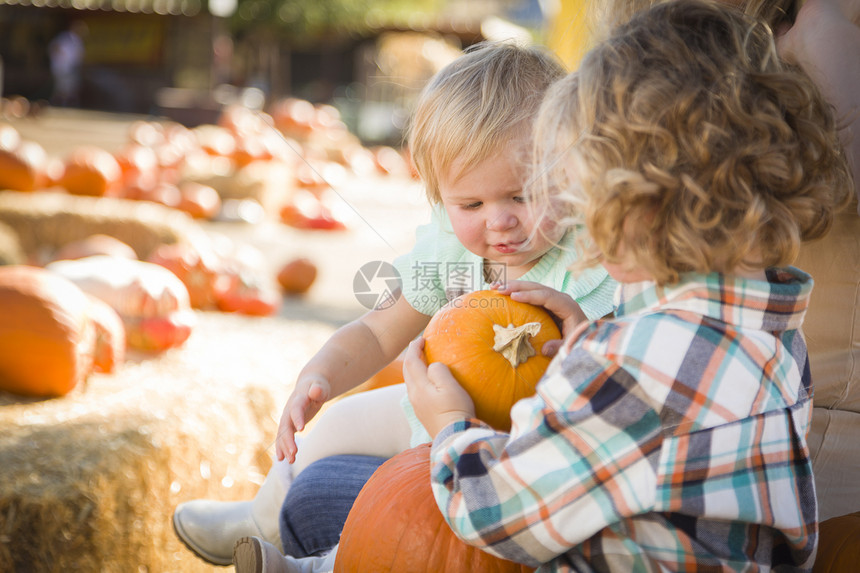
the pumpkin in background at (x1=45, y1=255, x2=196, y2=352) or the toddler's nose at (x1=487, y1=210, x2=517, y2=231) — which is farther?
the pumpkin in background at (x1=45, y1=255, x2=196, y2=352)

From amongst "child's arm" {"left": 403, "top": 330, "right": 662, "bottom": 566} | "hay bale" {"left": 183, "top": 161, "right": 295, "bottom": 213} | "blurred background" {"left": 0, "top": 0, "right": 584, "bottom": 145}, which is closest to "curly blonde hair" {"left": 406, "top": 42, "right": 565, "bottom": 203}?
"child's arm" {"left": 403, "top": 330, "right": 662, "bottom": 566}

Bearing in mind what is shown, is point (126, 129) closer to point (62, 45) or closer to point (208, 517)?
point (62, 45)

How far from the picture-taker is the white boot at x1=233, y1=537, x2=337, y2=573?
1575 mm

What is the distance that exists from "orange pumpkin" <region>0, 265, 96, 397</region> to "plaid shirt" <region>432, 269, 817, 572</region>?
2076mm

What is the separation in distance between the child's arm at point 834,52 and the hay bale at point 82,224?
13.9ft

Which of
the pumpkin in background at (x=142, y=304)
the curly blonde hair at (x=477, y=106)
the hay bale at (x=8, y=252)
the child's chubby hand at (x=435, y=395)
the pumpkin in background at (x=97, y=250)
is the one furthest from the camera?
the hay bale at (x=8, y=252)

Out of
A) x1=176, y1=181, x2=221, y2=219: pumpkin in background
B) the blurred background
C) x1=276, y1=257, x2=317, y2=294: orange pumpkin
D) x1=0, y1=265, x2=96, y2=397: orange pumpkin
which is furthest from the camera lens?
the blurred background

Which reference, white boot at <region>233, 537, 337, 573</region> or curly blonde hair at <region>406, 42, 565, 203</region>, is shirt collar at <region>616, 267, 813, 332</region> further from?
white boot at <region>233, 537, 337, 573</region>

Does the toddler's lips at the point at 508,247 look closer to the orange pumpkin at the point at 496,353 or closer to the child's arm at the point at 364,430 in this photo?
the orange pumpkin at the point at 496,353

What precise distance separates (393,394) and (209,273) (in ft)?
9.26

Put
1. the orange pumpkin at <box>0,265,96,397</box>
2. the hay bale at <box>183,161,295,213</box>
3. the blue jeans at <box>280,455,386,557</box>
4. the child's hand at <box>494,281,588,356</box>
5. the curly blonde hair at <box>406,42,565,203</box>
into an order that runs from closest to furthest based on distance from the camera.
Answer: the child's hand at <box>494,281,588,356</box> < the curly blonde hair at <box>406,42,565,203</box> < the blue jeans at <box>280,455,386,557</box> < the orange pumpkin at <box>0,265,96,397</box> < the hay bale at <box>183,161,295,213</box>

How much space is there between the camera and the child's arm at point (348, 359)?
1662 mm

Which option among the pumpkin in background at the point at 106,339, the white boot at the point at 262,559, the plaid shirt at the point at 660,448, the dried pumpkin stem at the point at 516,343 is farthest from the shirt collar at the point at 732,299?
the pumpkin in background at the point at 106,339

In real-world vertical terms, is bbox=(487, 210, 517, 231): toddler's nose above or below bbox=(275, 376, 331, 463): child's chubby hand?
above
